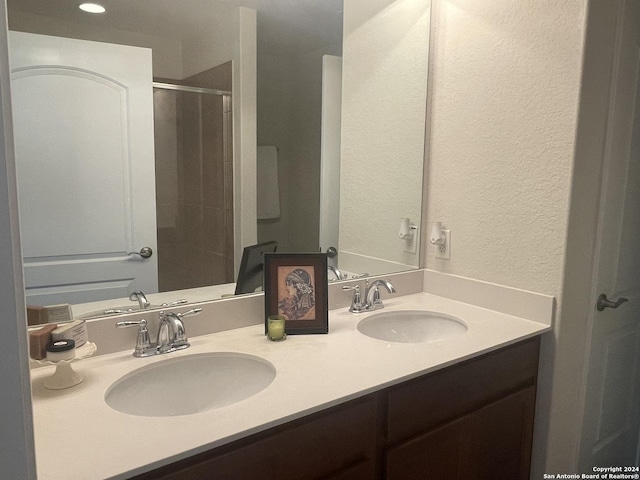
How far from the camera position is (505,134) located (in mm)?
1590

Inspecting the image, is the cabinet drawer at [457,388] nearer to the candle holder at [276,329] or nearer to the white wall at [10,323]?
the candle holder at [276,329]

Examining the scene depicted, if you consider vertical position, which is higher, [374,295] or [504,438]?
[374,295]

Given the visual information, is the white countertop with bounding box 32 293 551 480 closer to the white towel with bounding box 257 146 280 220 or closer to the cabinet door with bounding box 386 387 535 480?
the cabinet door with bounding box 386 387 535 480

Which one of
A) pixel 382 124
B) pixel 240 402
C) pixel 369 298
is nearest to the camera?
pixel 240 402

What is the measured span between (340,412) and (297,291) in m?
0.48

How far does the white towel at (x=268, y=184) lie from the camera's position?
1567 millimetres

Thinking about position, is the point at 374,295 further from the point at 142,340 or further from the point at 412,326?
the point at 142,340

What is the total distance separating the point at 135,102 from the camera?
1301 mm

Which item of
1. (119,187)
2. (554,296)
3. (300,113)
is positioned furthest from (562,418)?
(119,187)

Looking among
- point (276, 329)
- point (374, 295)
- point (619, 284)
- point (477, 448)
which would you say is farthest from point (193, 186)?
point (619, 284)

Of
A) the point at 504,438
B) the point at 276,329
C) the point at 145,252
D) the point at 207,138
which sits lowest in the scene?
the point at 504,438

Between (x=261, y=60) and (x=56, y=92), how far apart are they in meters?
0.64

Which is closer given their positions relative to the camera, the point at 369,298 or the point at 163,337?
the point at 163,337

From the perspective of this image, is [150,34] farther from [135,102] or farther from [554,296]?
[554,296]
